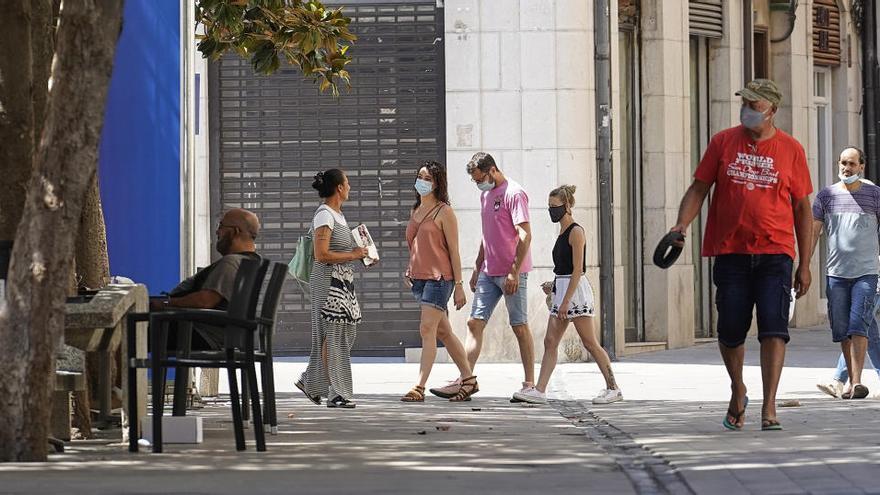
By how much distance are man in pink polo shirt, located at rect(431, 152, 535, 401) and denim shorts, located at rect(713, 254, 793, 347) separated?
357cm

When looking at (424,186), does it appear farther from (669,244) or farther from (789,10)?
(789,10)

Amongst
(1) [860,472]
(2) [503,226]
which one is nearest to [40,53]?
(2) [503,226]

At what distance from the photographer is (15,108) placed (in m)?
9.66

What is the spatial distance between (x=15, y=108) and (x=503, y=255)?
5481mm

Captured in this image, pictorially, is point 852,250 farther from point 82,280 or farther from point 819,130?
point 819,130

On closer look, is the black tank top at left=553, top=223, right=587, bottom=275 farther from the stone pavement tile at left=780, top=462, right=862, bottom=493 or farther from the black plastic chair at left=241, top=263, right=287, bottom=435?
the stone pavement tile at left=780, top=462, right=862, bottom=493

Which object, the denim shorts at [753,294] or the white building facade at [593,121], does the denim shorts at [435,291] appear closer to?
the white building facade at [593,121]

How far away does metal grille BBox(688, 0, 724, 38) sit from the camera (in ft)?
75.3

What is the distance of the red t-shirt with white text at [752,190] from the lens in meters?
10.8

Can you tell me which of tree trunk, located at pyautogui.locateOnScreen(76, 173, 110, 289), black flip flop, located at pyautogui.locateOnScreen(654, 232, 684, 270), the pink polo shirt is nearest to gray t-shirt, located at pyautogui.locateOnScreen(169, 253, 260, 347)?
tree trunk, located at pyautogui.locateOnScreen(76, 173, 110, 289)

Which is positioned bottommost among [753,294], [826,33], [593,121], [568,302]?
[568,302]

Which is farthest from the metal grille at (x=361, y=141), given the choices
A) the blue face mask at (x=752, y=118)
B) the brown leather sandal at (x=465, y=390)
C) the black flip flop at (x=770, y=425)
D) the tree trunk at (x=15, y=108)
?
the tree trunk at (x=15, y=108)

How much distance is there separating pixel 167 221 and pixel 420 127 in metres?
5.34

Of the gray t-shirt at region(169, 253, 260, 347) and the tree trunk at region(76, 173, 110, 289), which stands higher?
the tree trunk at region(76, 173, 110, 289)
